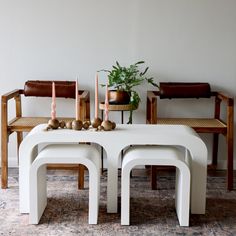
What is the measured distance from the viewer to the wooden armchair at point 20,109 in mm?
3391

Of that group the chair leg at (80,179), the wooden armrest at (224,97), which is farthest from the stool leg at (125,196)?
the wooden armrest at (224,97)

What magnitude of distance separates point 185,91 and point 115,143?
44.4 inches

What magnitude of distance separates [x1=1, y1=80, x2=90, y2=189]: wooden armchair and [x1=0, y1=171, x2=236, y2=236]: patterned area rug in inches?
8.8

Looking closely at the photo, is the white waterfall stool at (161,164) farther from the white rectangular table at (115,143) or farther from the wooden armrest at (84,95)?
the wooden armrest at (84,95)

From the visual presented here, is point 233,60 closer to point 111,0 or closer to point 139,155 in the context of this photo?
point 111,0

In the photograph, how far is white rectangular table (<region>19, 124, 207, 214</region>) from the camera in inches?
111

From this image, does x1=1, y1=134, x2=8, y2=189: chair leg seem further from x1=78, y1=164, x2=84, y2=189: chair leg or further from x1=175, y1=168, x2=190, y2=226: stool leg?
x1=175, y1=168, x2=190, y2=226: stool leg

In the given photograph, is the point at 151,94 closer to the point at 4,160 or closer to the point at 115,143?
the point at 115,143

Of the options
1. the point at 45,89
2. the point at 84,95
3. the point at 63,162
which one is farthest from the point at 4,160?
the point at 63,162

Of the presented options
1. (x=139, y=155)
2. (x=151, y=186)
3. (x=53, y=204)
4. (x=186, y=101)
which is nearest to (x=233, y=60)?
(x=186, y=101)

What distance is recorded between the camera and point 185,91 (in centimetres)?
373

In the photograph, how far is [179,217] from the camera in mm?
2797

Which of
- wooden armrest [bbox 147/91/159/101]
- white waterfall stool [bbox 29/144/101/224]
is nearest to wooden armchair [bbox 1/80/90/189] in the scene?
wooden armrest [bbox 147/91/159/101]

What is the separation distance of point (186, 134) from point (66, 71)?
146 centimetres
